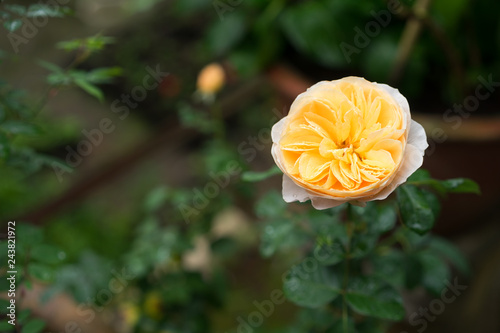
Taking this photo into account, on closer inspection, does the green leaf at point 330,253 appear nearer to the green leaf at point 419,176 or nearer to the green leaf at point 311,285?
the green leaf at point 311,285

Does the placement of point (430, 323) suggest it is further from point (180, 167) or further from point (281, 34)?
point (180, 167)

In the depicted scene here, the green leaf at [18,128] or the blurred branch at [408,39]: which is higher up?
the green leaf at [18,128]

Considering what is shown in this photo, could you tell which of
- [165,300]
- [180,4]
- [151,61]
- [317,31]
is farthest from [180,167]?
[165,300]

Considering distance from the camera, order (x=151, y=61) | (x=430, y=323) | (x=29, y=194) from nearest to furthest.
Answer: (x=430, y=323) → (x=29, y=194) → (x=151, y=61)

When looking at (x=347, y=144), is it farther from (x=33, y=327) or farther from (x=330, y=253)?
(x=33, y=327)

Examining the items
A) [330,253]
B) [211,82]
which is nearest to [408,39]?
[211,82]

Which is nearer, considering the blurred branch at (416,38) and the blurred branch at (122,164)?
the blurred branch at (416,38)

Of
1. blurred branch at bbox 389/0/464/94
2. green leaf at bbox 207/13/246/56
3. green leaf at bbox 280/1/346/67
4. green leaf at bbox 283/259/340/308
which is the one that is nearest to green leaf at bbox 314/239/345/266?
green leaf at bbox 283/259/340/308

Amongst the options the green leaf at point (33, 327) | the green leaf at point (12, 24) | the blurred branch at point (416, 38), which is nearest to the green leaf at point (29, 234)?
the green leaf at point (33, 327)
